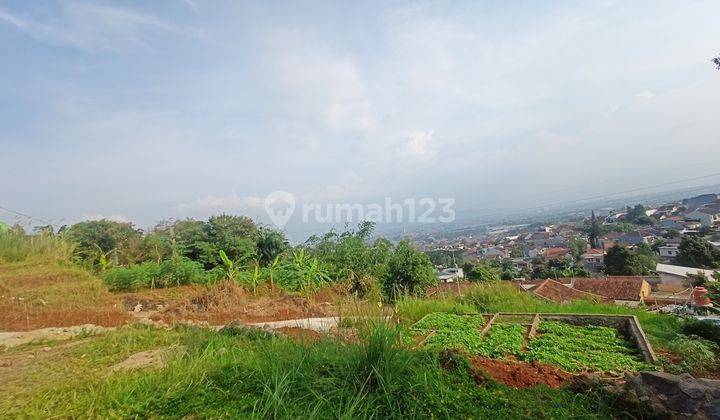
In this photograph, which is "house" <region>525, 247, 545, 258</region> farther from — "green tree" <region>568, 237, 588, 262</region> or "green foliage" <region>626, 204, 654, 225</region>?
"green foliage" <region>626, 204, 654, 225</region>

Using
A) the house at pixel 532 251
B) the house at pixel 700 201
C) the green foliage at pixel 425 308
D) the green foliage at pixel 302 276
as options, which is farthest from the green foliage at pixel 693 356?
the house at pixel 700 201

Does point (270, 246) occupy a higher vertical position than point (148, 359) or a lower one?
higher

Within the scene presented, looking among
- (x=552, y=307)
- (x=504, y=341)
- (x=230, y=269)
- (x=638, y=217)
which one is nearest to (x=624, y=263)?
(x=552, y=307)

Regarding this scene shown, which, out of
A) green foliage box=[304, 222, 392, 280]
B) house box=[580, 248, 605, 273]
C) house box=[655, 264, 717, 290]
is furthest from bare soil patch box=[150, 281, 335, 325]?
house box=[580, 248, 605, 273]

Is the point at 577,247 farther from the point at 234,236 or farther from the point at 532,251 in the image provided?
the point at 234,236

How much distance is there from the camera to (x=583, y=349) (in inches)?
Answer: 185

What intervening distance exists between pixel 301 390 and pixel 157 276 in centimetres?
743

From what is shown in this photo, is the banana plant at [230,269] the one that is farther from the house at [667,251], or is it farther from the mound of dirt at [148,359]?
the house at [667,251]

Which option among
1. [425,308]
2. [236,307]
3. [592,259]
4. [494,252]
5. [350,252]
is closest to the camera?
[236,307]

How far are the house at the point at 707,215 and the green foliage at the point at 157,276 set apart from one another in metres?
48.2

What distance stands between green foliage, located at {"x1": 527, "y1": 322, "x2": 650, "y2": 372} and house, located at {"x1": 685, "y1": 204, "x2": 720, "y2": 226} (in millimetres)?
44662

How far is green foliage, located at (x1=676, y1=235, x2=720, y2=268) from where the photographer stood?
72.3 feet

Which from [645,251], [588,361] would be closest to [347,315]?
[588,361]

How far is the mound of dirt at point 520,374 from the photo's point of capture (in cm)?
294
